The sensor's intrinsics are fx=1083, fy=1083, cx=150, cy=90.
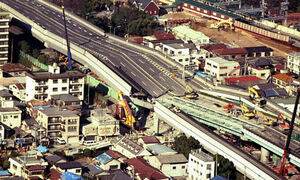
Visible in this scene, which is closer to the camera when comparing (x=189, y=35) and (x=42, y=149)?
(x=42, y=149)

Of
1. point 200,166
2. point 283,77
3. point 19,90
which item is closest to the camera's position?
point 200,166

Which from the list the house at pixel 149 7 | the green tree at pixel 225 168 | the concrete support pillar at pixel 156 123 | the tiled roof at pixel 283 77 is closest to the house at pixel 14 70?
the concrete support pillar at pixel 156 123

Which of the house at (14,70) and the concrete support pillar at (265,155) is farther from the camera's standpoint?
the house at (14,70)

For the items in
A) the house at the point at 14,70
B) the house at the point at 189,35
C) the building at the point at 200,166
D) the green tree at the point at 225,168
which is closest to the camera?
the building at the point at 200,166

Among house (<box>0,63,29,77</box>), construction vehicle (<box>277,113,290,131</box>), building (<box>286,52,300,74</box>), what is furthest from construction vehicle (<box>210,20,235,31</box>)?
construction vehicle (<box>277,113,290,131</box>)

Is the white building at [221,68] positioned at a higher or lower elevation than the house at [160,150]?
higher

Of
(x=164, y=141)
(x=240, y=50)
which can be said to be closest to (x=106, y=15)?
(x=240, y=50)

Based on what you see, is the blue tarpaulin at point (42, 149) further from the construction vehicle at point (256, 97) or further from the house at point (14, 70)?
the house at point (14, 70)

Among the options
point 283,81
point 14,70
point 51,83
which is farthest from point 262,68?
point 14,70

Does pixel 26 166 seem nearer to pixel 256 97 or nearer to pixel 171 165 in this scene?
pixel 171 165
